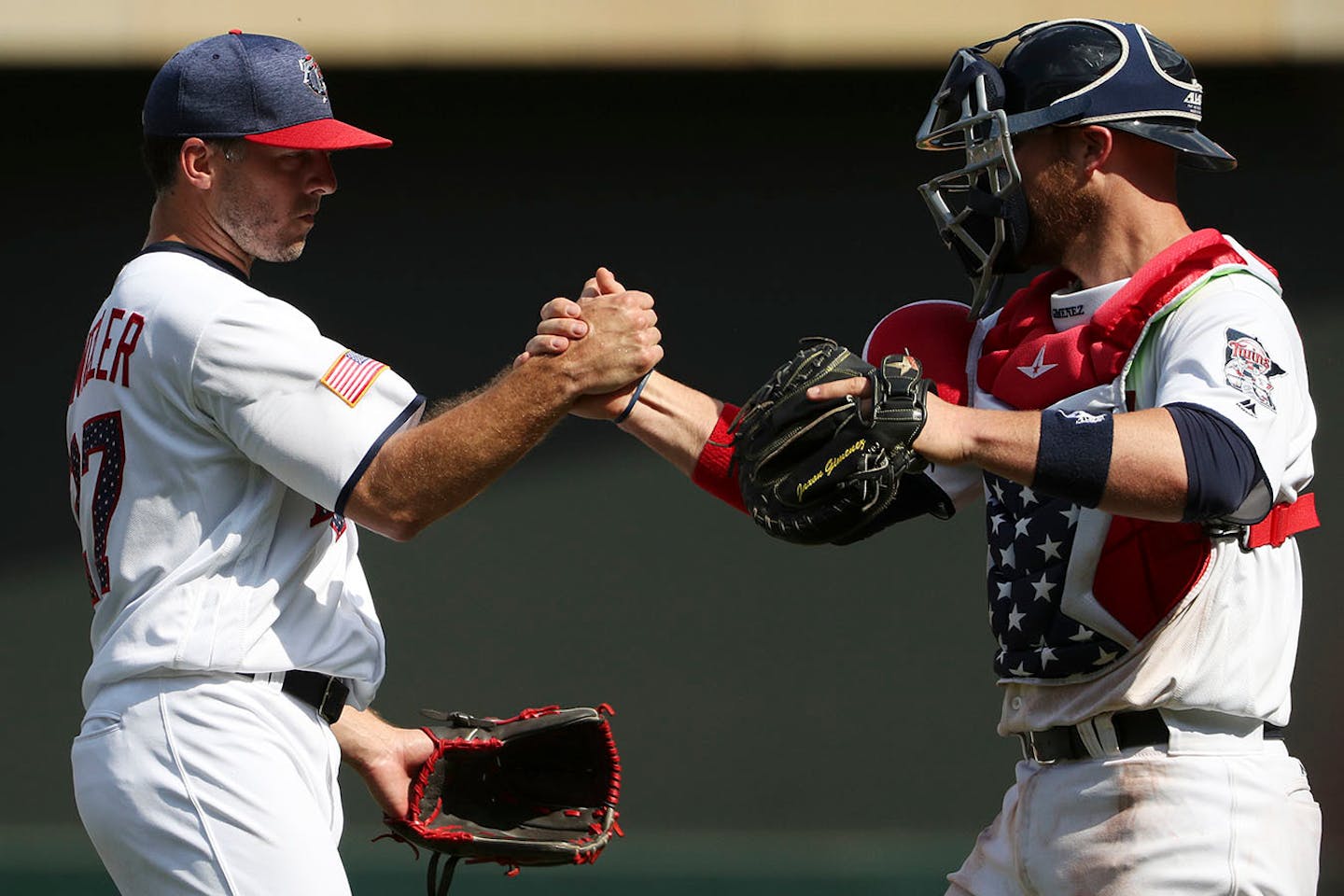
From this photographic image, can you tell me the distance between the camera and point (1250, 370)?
256cm

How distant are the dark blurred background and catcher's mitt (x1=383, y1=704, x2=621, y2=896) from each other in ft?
8.26

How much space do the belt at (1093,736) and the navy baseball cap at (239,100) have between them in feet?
5.63

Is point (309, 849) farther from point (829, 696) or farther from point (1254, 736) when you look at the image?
point (829, 696)

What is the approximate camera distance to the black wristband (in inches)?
95.5

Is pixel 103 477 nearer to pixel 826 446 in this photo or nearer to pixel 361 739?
pixel 361 739

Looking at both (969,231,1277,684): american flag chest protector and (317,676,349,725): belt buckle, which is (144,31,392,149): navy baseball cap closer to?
(317,676,349,725): belt buckle

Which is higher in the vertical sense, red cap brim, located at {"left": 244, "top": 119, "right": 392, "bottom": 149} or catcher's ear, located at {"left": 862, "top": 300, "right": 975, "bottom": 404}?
red cap brim, located at {"left": 244, "top": 119, "right": 392, "bottom": 149}

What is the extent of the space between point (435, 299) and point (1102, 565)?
3.74m

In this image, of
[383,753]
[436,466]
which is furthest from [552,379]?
[383,753]

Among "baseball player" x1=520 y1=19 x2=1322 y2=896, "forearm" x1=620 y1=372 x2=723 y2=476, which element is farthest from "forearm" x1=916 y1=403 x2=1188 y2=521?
"forearm" x1=620 y1=372 x2=723 y2=476

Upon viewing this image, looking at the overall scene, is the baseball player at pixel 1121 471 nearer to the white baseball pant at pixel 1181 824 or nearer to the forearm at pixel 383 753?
the white baseball pant at pixel 1181 824

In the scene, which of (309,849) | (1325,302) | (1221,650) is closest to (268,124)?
(309,849)

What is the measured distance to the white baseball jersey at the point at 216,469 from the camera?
2.71 meters

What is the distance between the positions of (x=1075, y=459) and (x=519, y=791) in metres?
1.54
